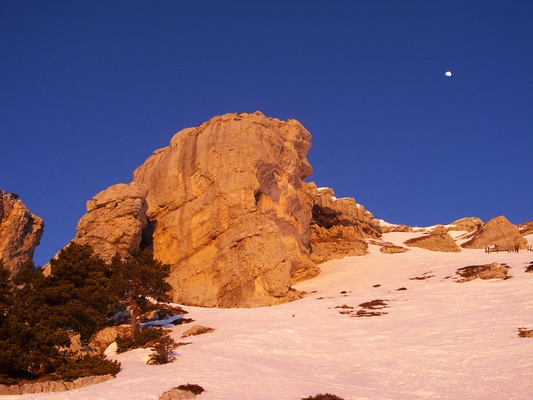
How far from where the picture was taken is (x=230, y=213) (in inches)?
2522

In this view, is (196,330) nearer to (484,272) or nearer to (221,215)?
(221,215)

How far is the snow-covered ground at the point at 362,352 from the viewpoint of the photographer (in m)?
24.1

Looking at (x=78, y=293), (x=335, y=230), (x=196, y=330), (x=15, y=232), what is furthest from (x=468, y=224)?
(x=78, y=293)

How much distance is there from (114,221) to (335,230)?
43765mm

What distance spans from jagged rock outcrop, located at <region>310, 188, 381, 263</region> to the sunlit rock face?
301 inches

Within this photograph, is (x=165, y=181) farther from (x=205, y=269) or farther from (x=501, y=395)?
(x=501, y=395)

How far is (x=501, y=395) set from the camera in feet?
→ 75.2

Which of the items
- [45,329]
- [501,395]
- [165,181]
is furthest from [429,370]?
[165,181]

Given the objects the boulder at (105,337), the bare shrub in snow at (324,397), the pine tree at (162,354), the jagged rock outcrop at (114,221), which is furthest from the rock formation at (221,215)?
the bare shrub in snow at (324,397)

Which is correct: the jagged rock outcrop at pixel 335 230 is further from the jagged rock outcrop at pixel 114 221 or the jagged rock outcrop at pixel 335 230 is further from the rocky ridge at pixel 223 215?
the jagged rock outcrop at pixel 114 221

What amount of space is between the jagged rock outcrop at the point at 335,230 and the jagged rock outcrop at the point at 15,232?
43694 millimetres

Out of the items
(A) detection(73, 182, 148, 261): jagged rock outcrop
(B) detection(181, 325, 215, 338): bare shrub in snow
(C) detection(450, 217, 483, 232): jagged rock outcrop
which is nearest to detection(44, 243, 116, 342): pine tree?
(B) detection(181, 325, 215, 338): bare shrub in snow

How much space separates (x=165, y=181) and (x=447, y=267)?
38.2 meters

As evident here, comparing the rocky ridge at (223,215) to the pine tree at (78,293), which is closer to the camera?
the pine tree at (78,293)
